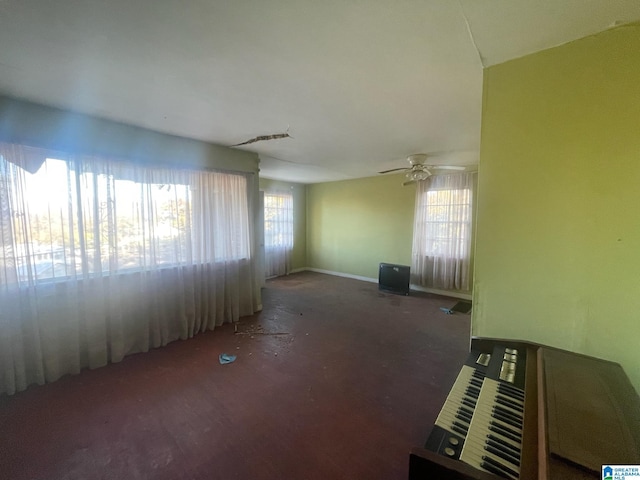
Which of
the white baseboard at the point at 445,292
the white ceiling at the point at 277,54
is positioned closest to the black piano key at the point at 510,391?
the white ceiling at the point at 277,54

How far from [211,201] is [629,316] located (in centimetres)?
353

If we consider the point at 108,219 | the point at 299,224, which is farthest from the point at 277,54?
the point at 299,224

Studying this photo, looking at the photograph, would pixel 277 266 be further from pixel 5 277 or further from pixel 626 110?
pixel 626 110

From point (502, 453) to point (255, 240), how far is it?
3.40m

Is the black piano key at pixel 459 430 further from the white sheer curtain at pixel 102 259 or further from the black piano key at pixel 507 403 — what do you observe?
the white sheer curtain at pixel 102 259

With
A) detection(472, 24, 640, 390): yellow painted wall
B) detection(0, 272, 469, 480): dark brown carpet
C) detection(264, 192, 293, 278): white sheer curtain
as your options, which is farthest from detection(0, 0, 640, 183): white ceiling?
detection(264, 192, 293, 278): white sheer curtain

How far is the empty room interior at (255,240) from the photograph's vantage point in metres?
1.03

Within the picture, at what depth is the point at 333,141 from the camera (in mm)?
2973

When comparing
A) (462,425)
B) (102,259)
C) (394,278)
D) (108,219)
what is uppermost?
(108,219)

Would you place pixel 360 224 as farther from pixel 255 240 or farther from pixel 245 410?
pixel 245 410

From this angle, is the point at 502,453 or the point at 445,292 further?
the point at 445,292

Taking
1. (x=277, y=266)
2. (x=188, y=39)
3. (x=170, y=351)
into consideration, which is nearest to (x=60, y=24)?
(x=188, y=39)
